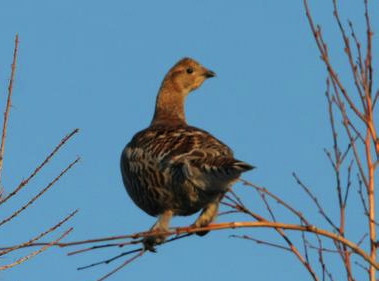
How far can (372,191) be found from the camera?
18.7 feet

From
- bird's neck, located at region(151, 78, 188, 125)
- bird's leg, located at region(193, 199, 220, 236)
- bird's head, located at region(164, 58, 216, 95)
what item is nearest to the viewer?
bird's leg, located at region(193, 199, 220, 236)

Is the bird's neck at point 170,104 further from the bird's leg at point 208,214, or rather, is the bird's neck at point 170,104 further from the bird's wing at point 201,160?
the bird's leg at point 208,214

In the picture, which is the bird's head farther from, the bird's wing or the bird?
the bird's wing

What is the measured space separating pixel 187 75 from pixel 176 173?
3.82 meters

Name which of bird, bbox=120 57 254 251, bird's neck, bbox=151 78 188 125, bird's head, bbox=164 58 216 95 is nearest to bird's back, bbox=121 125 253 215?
bird, bbox=120 57 254 251

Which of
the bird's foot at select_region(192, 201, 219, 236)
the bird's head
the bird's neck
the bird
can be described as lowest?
the bird's foot at select_region(192, 201, 219, 236)

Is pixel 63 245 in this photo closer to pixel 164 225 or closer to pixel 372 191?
pixel 372 191

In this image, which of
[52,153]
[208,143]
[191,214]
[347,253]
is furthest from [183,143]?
[347,253]

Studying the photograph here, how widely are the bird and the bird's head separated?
7.59 feet

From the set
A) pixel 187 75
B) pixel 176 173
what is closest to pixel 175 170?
pixel 176 173

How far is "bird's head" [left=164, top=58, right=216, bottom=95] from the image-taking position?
11.9 metres

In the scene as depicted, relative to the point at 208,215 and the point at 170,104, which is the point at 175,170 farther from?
A: the point at 170,104

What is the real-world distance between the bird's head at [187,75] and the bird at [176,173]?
2.31m

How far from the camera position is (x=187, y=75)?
12008 millimetres
